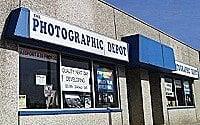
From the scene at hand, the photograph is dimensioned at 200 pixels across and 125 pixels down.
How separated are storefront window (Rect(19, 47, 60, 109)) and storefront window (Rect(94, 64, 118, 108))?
230 cm

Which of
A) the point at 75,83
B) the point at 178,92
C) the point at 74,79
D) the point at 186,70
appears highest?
the point at 186,70

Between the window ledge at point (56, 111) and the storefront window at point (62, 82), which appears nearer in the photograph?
the window ledge at point (56, 111)

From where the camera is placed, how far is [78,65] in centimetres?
1195

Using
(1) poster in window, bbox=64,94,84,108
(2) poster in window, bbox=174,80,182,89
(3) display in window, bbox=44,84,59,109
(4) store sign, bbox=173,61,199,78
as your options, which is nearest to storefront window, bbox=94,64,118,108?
(1) poster in window, bbox=64,94,84,108

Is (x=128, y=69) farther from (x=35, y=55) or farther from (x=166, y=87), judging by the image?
(x=35, y=55)

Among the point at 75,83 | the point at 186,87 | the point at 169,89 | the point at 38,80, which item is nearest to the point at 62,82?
the point at 75,83

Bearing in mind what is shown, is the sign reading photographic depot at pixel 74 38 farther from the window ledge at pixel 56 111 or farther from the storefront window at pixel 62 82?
the window ledge at pixel 56 111

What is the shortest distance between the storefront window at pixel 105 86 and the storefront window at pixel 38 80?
230cm

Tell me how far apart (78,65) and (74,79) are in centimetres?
61

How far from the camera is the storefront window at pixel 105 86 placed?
42.1 ft

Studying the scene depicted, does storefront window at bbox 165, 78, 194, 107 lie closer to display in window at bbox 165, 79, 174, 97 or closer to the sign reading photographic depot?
display in window at bbox 165, 79, 174, 97

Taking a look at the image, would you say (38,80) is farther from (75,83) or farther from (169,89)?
(169,89)

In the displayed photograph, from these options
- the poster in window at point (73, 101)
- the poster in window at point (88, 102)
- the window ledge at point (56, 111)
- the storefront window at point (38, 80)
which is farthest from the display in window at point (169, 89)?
the storefront window at point (38, 80)

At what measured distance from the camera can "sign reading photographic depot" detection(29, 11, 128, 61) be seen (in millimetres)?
9672
